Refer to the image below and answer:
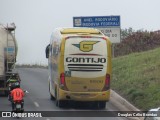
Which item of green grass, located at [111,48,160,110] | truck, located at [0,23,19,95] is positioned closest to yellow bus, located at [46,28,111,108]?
green grass, located at [111,48,160,110]

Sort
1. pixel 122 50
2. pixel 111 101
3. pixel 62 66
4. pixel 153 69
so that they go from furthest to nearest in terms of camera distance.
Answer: pixel 122 50 < pixel 153 69 < pixel 111 101 < pixel 62 66

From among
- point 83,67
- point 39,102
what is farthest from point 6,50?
point 83,67

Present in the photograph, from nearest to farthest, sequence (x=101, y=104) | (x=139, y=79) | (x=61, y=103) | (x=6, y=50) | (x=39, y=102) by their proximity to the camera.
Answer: (x=61, y=103), (x=101, y=104), (x=39, y=102), (x=139, y=79), (x=6, y=50)

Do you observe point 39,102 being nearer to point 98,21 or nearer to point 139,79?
point 139,79

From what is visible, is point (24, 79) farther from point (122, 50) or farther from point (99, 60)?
point (99, 60)

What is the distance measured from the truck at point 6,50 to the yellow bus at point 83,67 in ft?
20.8

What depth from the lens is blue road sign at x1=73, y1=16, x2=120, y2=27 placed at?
3959 cm

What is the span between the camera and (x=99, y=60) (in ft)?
86.4

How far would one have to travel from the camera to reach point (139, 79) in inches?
1183

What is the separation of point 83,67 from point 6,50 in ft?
23.9

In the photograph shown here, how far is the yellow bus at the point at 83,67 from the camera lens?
2620 centimetres

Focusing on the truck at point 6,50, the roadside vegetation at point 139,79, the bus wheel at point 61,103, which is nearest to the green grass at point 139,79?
the roadside vegetation at point 139,79

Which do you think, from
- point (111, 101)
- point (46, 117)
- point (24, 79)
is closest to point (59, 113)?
point (46, 117)

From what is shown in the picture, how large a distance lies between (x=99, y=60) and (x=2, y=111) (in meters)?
4.37
